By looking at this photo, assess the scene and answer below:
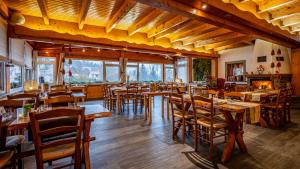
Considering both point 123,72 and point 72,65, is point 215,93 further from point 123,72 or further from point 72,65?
point 72,65

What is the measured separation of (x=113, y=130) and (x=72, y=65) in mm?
6322

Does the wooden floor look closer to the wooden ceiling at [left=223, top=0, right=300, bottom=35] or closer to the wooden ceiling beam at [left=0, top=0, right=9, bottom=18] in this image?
the wooden ceiling at [left=223, top=0, right=300, bottom=35]

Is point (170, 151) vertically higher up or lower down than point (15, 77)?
lower down

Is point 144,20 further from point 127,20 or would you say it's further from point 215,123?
point 215,123

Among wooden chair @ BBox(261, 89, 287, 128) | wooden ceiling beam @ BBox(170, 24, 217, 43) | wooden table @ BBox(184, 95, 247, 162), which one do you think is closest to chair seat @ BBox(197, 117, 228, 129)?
wooden table @ BBox(184, 95, 247, 162)

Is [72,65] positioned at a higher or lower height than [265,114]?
higher

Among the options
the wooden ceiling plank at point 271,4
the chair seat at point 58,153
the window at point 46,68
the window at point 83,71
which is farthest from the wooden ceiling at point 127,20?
the window at point 46,68

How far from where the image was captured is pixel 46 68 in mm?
8055

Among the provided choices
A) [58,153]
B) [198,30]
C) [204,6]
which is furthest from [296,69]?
[58,153]

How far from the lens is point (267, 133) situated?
11.5 ft

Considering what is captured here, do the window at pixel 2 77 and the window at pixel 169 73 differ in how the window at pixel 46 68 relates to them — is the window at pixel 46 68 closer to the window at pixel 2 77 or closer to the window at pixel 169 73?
the window at pixel 2 77

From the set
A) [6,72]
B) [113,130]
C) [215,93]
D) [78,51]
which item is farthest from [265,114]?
[78,51]

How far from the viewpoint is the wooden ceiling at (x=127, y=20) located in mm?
3012

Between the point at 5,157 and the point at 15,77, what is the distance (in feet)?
14.2
